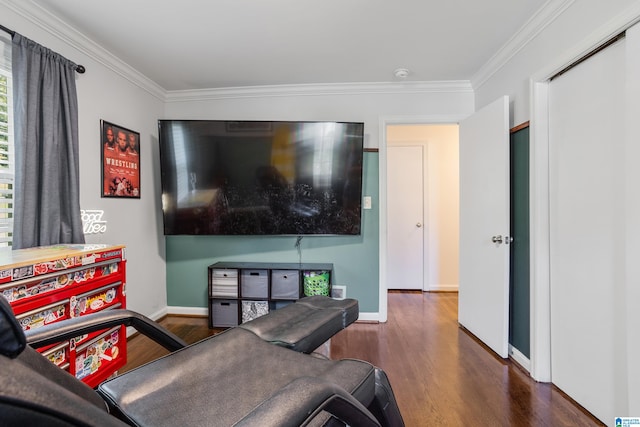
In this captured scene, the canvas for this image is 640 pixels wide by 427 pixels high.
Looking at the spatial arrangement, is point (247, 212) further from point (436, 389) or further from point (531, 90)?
point (531, 90)

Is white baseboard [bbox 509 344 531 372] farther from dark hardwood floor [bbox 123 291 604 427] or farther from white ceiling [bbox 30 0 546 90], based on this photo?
white ceiling [bbox 30 0 546 90]

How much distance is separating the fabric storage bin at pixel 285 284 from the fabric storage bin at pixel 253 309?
0.42 feet

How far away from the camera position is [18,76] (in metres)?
1.65

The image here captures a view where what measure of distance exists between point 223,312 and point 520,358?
2467 mm

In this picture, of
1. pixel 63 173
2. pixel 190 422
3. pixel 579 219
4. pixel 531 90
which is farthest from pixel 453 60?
pixel 63 173


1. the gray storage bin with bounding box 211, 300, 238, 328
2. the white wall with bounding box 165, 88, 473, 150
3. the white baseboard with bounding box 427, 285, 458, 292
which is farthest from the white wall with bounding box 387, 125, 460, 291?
the gray storage bin with bounding box 211, 300, 238, 328

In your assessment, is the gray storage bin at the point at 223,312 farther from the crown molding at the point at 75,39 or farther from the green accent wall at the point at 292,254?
the crown molding at the point at 75,39

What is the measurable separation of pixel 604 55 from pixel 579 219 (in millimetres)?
873

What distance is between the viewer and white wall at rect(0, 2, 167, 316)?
6.47 ft

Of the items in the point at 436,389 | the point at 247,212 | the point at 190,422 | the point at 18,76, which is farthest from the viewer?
the point at 247,212

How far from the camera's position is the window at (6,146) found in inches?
65.7

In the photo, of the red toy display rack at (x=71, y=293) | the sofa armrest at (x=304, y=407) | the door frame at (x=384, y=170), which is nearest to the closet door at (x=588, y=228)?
the door frame at (x=384, y=170)

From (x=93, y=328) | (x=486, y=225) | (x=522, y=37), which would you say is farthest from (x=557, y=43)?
(x=93, y=328)

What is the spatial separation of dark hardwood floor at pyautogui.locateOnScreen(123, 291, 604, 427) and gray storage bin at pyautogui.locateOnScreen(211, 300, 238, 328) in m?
0.11
